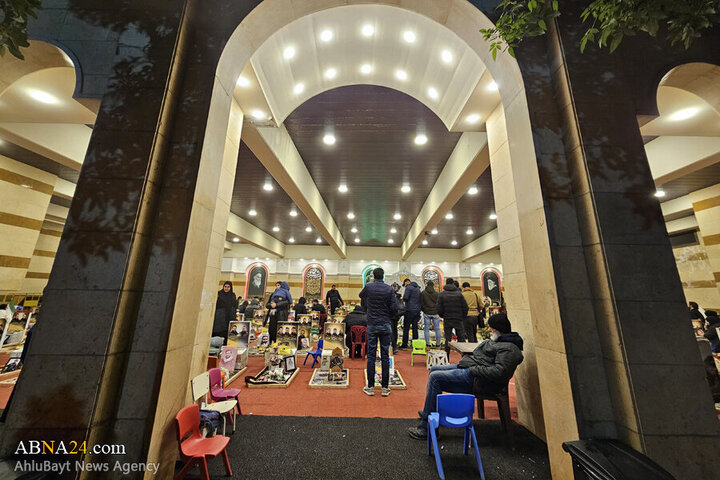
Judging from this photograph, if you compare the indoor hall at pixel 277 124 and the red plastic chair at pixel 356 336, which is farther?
the red plastic chair at pixel 356 336

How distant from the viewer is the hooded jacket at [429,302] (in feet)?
21.9

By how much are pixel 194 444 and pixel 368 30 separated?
4.72m

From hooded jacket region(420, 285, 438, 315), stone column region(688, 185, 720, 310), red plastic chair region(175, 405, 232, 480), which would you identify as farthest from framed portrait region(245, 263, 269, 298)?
stone column region(688, 185, 720, 310)

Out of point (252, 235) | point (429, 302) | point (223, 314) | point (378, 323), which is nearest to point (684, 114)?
point (378, 323)

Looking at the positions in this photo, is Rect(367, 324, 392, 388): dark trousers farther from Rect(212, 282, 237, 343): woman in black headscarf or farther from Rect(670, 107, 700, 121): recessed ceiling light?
Rect(670, 107, 700, 121): recessed ceiling light

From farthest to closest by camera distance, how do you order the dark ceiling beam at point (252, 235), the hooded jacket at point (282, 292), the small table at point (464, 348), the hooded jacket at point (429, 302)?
the dark ceiling beam at point (252, 235) → the hooded jacket at point (282, 292) → the hooded jacket at point (429, 302) → the small table at point (464, 348)

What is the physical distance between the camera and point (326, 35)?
11.1 ft

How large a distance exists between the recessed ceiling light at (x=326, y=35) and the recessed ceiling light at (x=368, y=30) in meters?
0.42

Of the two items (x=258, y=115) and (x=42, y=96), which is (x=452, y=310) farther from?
(x=42, y=96)

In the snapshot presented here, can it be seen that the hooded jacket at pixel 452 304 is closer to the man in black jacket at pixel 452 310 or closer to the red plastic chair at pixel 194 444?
the man in black jacket at pixel 452 310

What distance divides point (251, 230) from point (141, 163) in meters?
11.5

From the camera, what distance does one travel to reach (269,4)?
98.3 inches

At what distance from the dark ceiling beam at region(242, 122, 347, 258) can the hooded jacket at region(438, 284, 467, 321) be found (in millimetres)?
4262

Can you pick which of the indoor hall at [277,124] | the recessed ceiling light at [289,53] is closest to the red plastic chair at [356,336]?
the indoor hall at [277,124]
